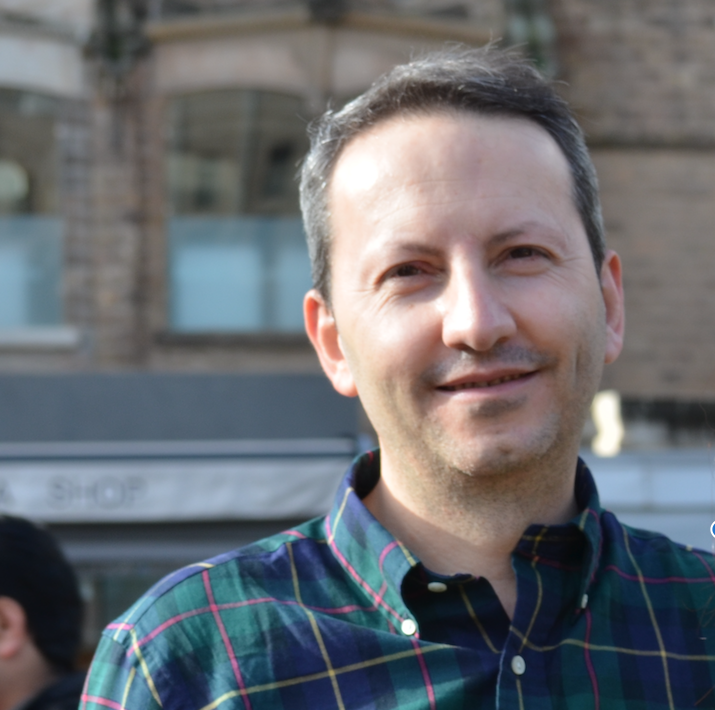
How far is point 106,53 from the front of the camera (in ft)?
26.4

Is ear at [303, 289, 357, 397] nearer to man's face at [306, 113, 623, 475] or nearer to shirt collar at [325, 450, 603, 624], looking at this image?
man's face at [306, 113, 623, 475]

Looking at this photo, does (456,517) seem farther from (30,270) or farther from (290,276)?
(30,270)

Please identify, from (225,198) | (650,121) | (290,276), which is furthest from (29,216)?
(650,121)

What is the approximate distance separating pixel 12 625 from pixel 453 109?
67.8 inches

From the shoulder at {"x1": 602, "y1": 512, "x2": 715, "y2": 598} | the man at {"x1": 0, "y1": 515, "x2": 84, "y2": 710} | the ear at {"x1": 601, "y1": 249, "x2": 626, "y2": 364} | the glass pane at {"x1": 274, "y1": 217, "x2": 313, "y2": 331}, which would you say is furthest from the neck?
the glass pane at {"x1": 274, "y1": 217, "x2": 313, "y2": 331}

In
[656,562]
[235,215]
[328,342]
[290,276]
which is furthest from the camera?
[235,215]

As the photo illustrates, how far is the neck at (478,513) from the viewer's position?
1451mm

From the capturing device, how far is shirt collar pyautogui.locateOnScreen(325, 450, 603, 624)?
1430 millimetres

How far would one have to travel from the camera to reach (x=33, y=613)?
2545 mm

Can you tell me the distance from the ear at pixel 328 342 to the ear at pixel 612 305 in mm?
413

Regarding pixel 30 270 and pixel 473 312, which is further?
pixel 30 270

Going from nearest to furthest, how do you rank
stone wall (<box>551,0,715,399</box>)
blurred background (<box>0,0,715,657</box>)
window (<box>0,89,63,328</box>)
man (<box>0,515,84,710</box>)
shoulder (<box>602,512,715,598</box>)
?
shoulder (<box>602,512,715,598</box>)
man (<box>0,515,84,710</box>)
blurred background (<box>0,0,715,657</box>)
window (<box>0,89,63,328</box>)
stone wall (<box>551,0,715,399</box>)

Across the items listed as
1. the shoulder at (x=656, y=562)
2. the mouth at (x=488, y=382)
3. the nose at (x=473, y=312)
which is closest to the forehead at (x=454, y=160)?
the nose at (x=473, y=312)

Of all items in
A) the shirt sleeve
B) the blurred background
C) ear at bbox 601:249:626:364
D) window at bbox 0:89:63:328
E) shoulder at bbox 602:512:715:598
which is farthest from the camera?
window at bbox 0:89:63:328
